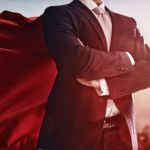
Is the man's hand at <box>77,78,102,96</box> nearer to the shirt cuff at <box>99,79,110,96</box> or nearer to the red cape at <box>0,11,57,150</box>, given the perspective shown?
the shirt cuff at <box>99,79,110,96</box>

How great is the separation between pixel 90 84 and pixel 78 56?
0.13m

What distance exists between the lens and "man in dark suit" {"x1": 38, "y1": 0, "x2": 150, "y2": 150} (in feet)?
4.67

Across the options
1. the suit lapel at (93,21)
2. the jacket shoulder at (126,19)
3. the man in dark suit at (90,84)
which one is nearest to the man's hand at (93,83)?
the man in dark suit at (90,84)

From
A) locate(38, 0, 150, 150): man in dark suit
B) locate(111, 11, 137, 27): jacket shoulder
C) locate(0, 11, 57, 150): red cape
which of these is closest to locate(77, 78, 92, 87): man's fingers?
locate(38, 0, 150, 150): man in dark suit

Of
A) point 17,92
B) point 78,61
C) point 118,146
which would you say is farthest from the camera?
point 17,92

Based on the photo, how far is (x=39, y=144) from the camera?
4.97 feet

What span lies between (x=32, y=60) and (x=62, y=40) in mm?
247

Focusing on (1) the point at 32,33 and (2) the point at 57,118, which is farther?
(1) the point at 32,33

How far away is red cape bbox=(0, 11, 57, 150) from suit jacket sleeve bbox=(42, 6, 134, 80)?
129 millimetres

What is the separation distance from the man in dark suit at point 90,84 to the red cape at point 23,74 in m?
0.07

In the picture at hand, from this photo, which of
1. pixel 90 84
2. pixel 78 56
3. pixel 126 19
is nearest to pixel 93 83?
pixel 90 84

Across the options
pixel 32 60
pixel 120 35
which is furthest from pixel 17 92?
pixel 120 35

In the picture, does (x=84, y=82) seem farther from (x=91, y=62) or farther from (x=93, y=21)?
(x=93, y=21)

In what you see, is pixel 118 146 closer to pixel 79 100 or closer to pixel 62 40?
pixel 79 100
